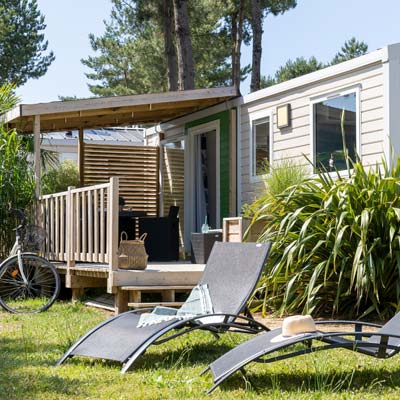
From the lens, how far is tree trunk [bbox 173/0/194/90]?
15062 millimetres

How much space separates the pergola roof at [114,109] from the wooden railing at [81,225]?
111 cm

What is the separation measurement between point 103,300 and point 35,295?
0.83 m

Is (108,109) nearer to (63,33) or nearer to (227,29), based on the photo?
(227,29)

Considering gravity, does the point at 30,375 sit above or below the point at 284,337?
below

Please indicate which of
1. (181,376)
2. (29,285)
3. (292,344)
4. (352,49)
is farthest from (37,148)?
(352,49)

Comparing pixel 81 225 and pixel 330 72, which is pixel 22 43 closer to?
pixel 81 225

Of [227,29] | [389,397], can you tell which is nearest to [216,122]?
[389,397]

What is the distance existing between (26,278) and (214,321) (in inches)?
131

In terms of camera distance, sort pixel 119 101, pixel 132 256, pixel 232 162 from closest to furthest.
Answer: pixel 132 256 < pixel 119 101 < pixel 232 162

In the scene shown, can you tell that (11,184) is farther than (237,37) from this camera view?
No

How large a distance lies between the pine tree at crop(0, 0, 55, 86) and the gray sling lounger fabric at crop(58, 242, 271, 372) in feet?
68.8

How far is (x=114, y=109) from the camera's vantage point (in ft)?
33.3

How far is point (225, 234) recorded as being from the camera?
873cm

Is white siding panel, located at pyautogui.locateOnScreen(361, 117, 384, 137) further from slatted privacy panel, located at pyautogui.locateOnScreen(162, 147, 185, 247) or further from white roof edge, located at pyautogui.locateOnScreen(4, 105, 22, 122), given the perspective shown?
slatted privacy panel, located at pyautogui.locateOnScreen(162, 147, 185, 247)
